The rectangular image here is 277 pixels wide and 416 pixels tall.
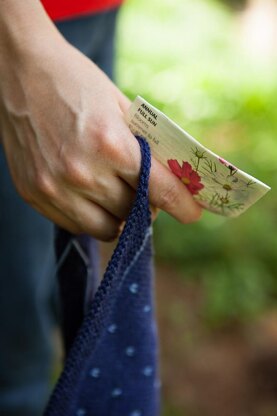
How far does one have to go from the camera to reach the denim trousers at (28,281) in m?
1.12

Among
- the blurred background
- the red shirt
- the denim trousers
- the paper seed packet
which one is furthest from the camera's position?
the blurred background

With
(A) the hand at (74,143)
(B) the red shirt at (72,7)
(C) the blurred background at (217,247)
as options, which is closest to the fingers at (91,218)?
(A) the hand at (74,143)

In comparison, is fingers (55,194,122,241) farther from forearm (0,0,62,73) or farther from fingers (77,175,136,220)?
forearm (0,0,62,73)

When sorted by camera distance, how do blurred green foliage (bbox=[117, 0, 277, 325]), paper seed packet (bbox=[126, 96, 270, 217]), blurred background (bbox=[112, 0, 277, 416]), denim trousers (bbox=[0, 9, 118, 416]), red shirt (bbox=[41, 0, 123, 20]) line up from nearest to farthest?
paper seed packet (bbox=[126, 96, 270, 217]) < red shirt (bbox=[41, 0, 123, 20]) < denim trousers (bbox=[0, 9, 118, 416]) < blurred background (bbox=[112, 0, 277, 416]) < blurred green foliage (bbox=[117, 0, 277, 325])

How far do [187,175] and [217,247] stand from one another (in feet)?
4.55

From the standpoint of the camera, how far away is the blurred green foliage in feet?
6.50

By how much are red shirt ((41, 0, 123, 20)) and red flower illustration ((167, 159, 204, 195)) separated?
361 millimetres

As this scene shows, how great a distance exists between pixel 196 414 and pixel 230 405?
9cm

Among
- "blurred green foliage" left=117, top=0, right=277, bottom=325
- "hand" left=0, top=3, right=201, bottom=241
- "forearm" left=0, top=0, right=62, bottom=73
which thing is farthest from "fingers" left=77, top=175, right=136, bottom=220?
"blurred green foliage" left=117, top=0, right=277, bottom=325

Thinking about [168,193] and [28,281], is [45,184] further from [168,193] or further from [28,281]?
[28,281]

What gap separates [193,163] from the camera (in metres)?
0.67

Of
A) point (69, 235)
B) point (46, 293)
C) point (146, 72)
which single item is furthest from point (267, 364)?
point (146, 72)

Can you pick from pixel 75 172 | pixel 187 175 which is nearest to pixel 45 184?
pixel 75 172

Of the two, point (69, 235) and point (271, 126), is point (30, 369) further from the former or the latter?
point (271, 126)
